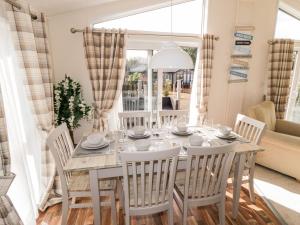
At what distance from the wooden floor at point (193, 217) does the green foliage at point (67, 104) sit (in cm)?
106

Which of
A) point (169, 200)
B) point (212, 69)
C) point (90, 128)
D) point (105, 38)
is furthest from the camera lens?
point (212, 69)

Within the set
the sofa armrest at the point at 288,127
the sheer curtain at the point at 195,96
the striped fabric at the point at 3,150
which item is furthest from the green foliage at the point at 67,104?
the sofa armrest at the point at 288,127

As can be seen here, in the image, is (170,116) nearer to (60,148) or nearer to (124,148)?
(124,148)

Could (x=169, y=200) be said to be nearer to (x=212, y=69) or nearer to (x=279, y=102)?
(x=212, y=69)

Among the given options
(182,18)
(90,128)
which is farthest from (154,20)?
(90,128)

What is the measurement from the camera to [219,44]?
11.5 ft

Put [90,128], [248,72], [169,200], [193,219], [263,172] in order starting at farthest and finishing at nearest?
[248,72] < [90,128] < [263,172] < [193,219] < [169,200]

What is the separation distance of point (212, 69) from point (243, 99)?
3.17 feet

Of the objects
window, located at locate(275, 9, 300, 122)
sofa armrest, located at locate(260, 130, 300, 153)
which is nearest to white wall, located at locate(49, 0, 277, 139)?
window, located at locate(275, 9, 300, 122)

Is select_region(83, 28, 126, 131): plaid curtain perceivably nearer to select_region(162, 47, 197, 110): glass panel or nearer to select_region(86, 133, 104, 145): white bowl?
select_region(162, 47, 197, 110): glass panel

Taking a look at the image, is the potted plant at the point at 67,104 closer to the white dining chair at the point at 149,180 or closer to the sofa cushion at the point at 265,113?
the white dining chair at the point at 149,180

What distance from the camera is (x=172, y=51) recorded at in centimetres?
171

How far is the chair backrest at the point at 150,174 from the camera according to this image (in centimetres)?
140

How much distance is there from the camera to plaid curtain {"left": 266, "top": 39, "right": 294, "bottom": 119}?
3.72m
